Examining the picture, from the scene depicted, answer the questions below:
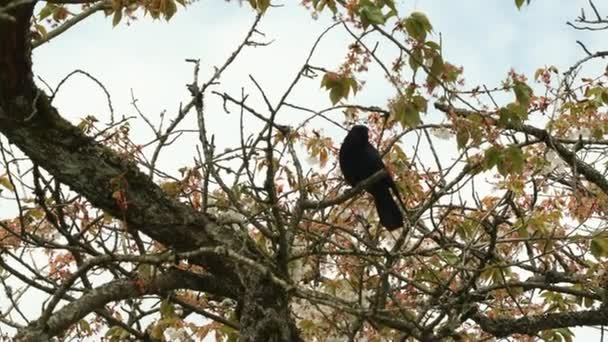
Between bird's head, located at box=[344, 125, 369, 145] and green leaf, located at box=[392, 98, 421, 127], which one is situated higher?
bird's head, located at box=[344, 125, 369, 145]

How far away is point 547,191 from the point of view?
601cm

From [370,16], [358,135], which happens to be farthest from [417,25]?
[358,135]

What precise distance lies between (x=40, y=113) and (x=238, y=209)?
898mm

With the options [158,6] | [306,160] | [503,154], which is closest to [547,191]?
[306,160]

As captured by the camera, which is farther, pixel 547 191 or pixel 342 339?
pixel 547 191

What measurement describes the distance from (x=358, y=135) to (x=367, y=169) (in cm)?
32

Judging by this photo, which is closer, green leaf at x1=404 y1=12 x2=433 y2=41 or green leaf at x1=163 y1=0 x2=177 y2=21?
green leaf at x1=404 y1=12 x2=433 y2=41

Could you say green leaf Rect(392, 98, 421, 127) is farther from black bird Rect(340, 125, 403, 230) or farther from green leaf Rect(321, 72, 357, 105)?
black bird Rect(340, 125, 403, 230)

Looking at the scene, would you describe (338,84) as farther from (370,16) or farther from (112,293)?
(112,293)

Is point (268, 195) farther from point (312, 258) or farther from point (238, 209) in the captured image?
point (312, 258)

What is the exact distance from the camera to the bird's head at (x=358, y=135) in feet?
19.2

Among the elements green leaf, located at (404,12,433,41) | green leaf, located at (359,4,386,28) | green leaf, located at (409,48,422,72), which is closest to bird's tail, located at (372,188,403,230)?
green leaf, located at (409,48,422,72)

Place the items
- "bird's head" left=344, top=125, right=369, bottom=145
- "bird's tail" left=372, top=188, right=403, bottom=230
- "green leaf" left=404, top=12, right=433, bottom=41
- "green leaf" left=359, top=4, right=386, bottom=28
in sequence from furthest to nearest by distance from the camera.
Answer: "bird's head" left=344, top=125, right=369, bottom=145 < "bird's tail" left=372, top=188, right=403, bottom=230 < "green leaf" left=404, top=12, right=433, bottom=41 < "green leaf" left=359, top=4, right=386, bottom=28

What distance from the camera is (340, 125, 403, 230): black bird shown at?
520 centimetres
